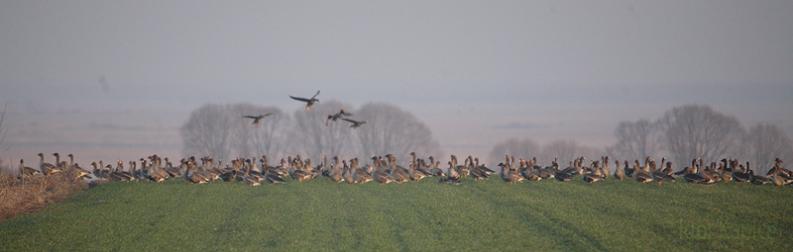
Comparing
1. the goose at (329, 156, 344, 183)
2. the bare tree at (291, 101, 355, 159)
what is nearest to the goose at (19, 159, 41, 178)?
the goose at (329, 156, 344, 183)

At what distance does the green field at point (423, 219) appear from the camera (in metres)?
24.6

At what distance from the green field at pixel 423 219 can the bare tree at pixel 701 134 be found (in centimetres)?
7100

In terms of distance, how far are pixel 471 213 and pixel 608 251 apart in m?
7.41

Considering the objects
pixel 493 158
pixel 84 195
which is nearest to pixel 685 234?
pixel 84 195

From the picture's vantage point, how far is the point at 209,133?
4432 inches

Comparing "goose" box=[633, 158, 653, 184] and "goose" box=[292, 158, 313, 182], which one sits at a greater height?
"goose" box=[633, 158, 653, 184]

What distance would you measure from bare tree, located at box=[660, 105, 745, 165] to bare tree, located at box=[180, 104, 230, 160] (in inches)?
2504

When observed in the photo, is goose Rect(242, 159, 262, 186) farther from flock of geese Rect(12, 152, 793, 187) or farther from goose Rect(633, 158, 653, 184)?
goose Rect(633, 158, 653, 184)

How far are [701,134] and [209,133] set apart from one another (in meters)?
70.1

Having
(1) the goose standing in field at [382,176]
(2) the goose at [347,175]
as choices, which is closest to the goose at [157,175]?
(2) the goose at [347,175]

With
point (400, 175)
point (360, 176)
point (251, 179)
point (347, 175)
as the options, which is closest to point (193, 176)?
point (251, 179)

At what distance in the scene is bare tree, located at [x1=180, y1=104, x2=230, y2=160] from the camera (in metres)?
111

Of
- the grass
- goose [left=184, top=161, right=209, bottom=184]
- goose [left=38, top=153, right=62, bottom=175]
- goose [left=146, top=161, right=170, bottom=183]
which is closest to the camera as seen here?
the grass

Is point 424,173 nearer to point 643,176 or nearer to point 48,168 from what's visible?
point 643,176
